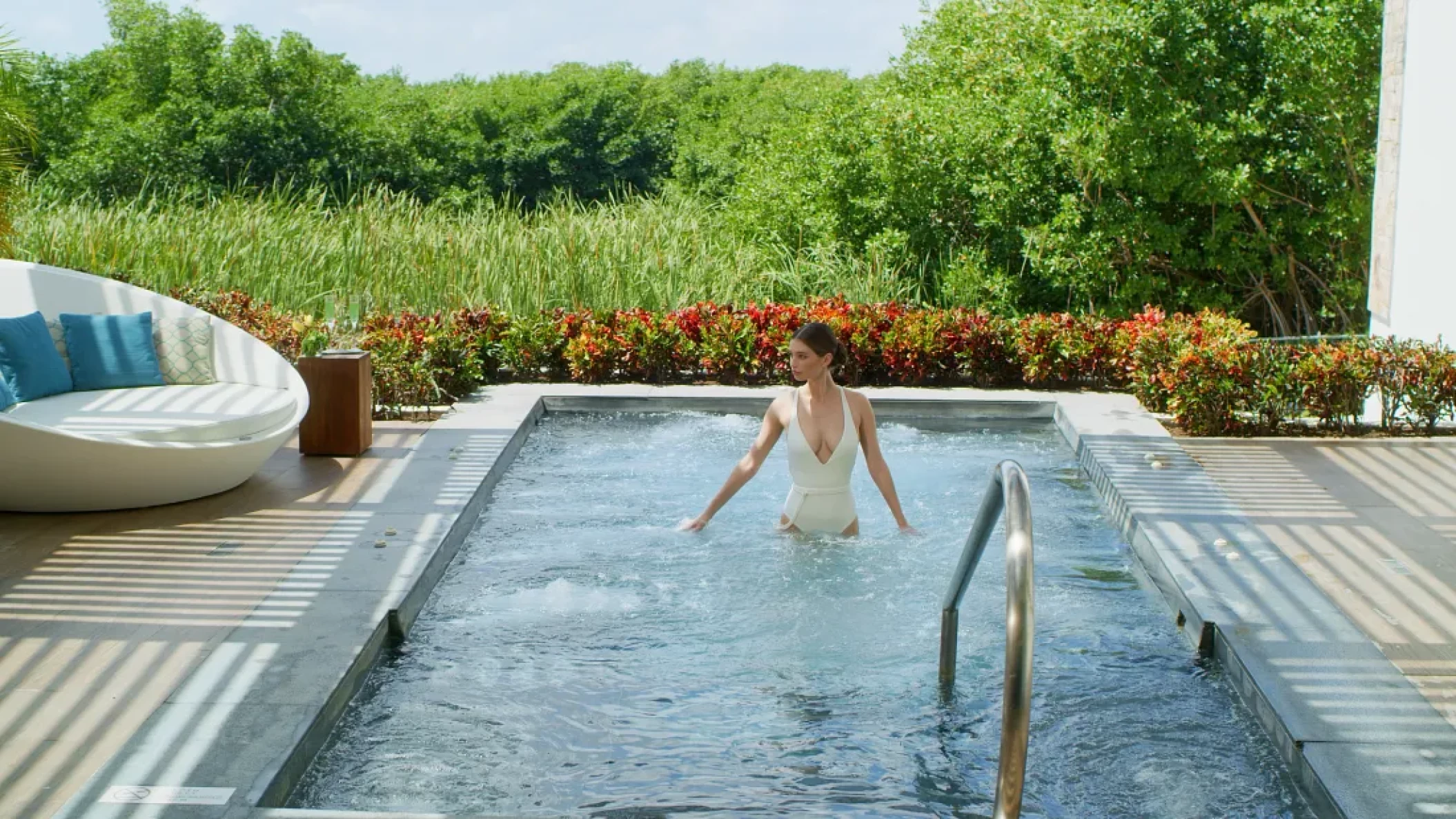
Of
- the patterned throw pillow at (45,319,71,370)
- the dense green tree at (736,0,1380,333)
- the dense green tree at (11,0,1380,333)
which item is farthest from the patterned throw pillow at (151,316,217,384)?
the dense green tree at (736,0,1380,333)

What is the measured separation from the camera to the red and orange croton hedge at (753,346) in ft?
30.8

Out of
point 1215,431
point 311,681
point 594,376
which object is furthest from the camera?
point 594,376

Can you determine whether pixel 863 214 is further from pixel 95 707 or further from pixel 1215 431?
pixel 95 707

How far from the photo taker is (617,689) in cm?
456

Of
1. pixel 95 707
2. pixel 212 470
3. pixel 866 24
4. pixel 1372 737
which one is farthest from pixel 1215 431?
pixel 866 24

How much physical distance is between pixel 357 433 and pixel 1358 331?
10.2m

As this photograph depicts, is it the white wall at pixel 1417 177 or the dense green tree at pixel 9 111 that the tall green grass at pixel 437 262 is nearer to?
the dense green tree at pixel 9 111

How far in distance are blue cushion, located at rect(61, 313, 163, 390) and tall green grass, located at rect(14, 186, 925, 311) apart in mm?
4071

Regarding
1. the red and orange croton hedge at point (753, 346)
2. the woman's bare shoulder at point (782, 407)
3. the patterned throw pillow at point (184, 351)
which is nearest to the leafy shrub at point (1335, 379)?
the red and orange croton hedge at point (753, 346)

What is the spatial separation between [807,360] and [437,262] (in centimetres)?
759

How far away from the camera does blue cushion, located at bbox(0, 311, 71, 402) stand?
6918 millimetres

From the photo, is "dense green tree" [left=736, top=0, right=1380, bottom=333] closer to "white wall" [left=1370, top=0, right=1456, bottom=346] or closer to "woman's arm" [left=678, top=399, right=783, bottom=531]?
"white wall" [left=1370, top=0, right=1456, bottom=346]

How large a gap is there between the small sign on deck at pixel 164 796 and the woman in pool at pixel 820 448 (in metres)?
2.83

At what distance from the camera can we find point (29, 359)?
275 inches
